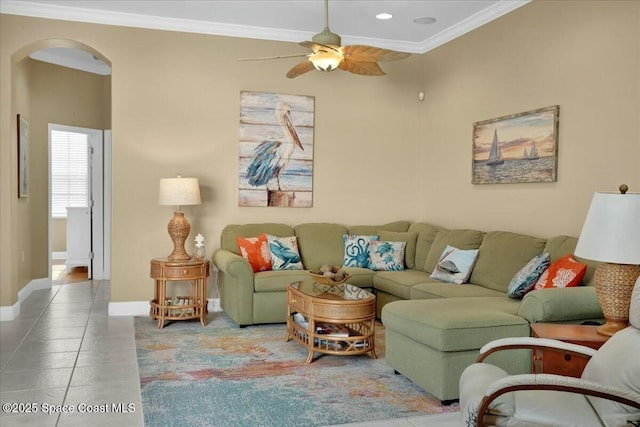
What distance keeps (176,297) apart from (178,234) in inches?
25.4

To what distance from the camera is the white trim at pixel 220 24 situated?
5.30 m

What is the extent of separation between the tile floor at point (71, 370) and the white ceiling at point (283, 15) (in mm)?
2922

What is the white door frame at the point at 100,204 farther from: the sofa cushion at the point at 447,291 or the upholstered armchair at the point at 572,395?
the upholstered armchair at the point at 572,395

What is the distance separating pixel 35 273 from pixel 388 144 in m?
4.65

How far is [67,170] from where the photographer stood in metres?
10.1

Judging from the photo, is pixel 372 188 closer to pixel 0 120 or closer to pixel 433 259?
pixel 433 259

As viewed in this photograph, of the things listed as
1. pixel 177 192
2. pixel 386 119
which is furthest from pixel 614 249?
pixel 386 119

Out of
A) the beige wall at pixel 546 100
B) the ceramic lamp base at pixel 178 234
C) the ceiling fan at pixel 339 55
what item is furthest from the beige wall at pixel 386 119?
the ceiling fan at pixel 339 55

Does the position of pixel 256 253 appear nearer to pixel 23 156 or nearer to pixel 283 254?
pixel 283 254

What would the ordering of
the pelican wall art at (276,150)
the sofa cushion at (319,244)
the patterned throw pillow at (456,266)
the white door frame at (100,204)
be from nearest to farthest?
the patterned throw pillow at (456,266) → the sofa cushion at (319,244) → the pelican wall art at (276,150) → the white door frame at (100,204)

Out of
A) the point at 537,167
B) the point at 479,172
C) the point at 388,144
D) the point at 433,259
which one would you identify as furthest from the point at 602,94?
the point at 388,144

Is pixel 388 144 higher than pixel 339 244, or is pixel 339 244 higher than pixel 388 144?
pixel 388 144

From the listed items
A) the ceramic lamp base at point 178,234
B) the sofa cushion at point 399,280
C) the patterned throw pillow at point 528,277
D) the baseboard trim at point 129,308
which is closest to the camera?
the patterned throw pillow at point 528,277

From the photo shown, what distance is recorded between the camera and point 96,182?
8.08 meters
